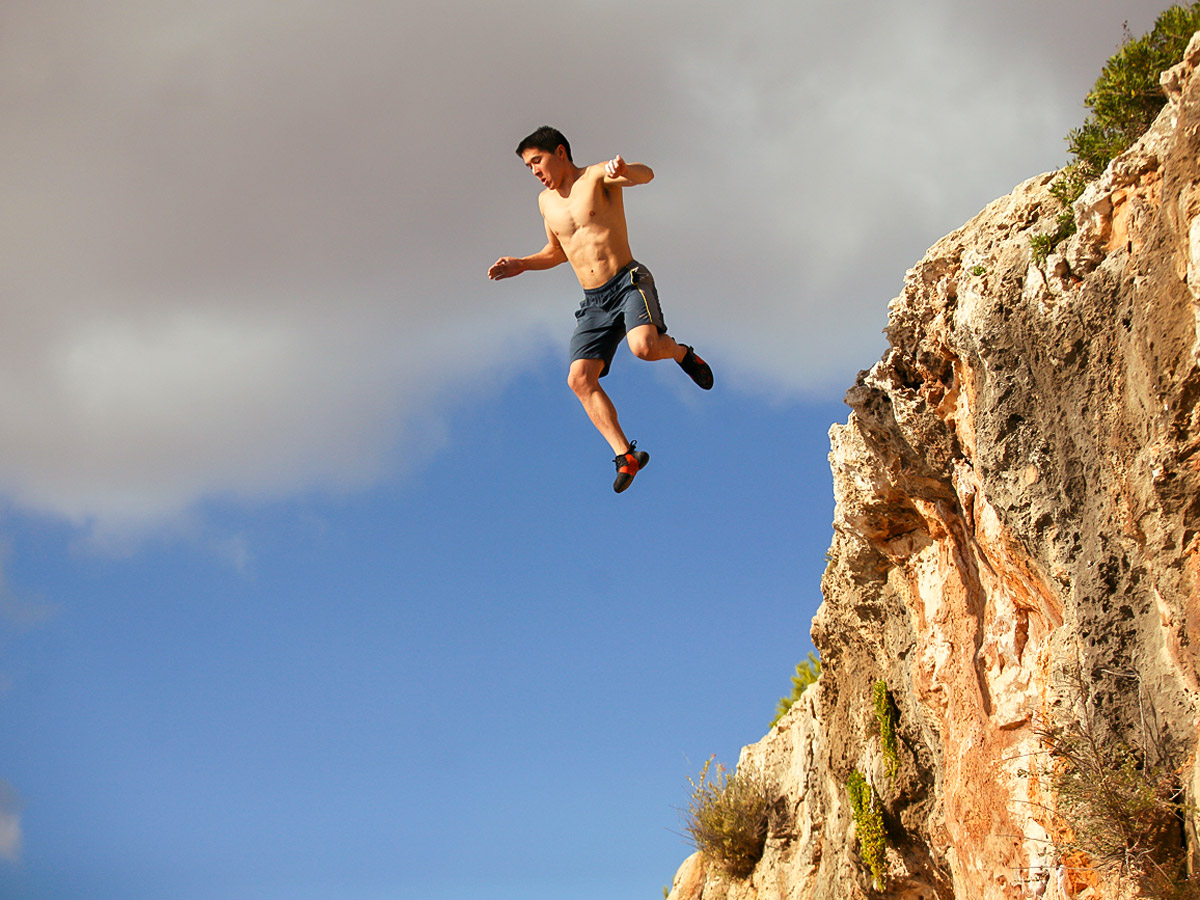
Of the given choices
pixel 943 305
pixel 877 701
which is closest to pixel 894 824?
pixel 877 701

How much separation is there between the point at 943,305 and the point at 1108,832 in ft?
15.2

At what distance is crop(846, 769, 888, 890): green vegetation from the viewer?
12117mm

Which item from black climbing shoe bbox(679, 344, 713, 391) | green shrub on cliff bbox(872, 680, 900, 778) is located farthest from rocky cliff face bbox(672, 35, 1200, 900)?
black climbing shoe bbox(679, 344, 713, 391)

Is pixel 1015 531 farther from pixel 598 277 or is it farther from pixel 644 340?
pixel 598 277

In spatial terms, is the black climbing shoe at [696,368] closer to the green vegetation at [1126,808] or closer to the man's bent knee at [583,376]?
the man's bent knee at [583,376]

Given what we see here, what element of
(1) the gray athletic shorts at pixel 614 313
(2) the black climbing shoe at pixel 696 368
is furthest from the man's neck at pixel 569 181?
(2) the black climbing shoe at pixel 696 368

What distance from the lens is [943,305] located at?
9.73 metres

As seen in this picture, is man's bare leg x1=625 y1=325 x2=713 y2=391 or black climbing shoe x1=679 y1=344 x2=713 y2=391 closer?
man's bare leg x1=625 y1=325 x2=713 y2=391

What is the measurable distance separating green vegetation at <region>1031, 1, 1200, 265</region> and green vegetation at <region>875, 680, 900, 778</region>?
19.2ft

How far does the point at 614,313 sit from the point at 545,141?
1.62m

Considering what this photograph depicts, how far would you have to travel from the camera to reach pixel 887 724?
40.1ft

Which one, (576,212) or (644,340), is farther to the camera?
(576,212)

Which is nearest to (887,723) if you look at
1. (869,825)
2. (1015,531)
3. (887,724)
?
(887,724)

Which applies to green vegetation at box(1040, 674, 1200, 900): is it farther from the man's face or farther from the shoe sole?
the man's face
